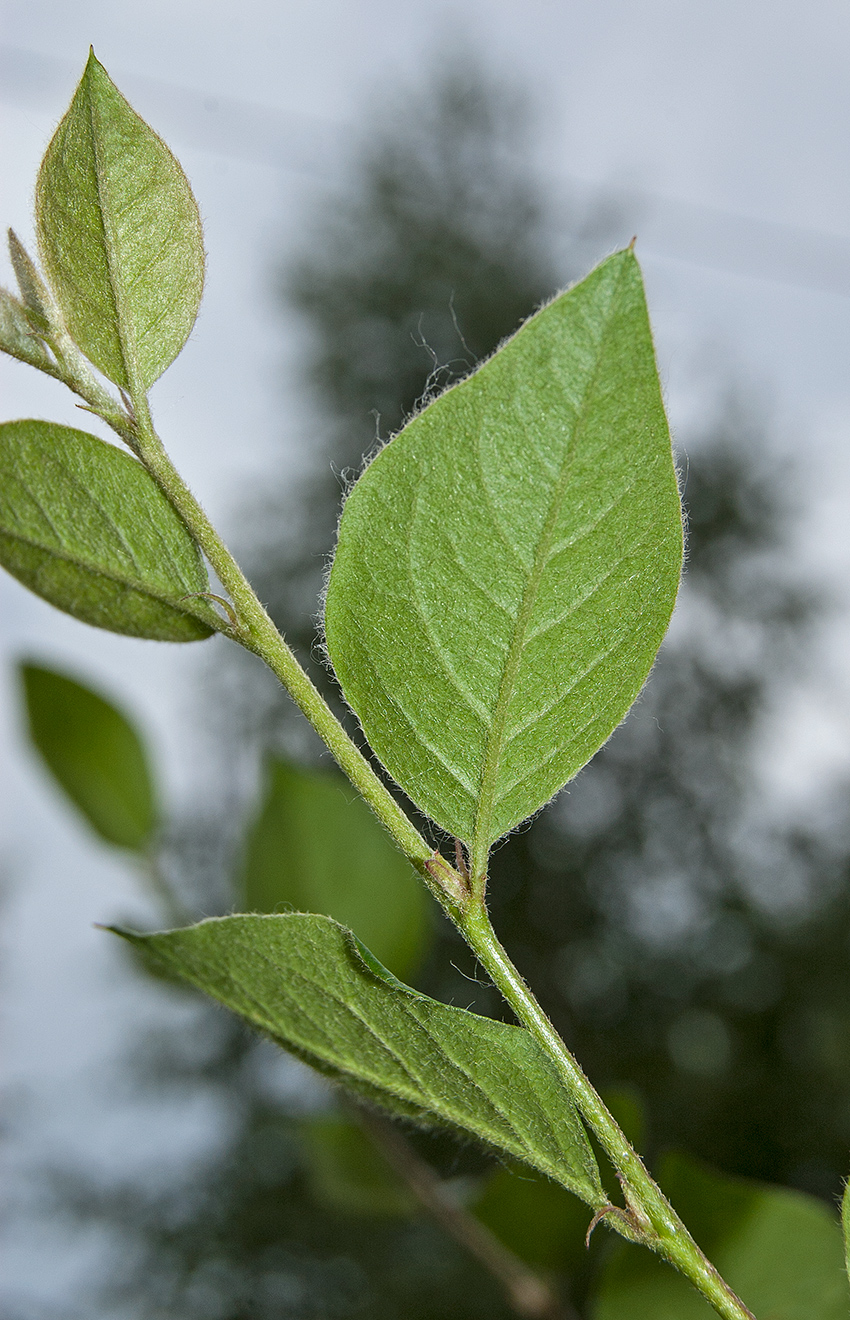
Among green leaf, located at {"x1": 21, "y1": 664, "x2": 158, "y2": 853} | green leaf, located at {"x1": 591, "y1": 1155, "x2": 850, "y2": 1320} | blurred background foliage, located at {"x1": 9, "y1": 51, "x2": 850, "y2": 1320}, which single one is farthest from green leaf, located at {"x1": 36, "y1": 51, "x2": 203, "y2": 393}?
blurred background foliage, located at {"x1": 9, "y1": 51, "x2": 850, "y2": 1320}

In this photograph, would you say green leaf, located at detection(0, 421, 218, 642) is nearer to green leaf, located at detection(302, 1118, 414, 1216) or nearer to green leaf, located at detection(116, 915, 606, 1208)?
green leaf, located at detection(116, 915, 606, 1208)

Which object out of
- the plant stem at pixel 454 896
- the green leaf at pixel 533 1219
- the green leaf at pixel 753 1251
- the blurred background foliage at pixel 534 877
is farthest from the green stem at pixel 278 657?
the blurred background foliage at pixel 534 877

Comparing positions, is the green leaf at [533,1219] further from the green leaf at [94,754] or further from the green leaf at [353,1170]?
the green leaf at [94,754]

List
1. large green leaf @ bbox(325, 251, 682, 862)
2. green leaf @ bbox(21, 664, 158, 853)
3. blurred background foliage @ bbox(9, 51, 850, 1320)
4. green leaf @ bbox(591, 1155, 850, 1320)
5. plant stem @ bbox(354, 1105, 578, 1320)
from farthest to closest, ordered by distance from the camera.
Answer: blurred background foliage @ bbox(9, 51, 850, 1320) < green leaf @ bbox(21, 664, 158, 853) < plant stem @ bbox(354, 1105, 578, 1320) < green leaf @ bbox(591, 1155, 850, 1320) < large green leaf @ bbox(325, 251, 682, 862)

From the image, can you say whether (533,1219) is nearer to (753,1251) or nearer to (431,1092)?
(753,1251)

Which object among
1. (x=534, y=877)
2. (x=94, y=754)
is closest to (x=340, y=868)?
(x=94, y=754)

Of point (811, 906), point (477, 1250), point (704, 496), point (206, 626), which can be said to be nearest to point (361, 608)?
point (206, 626)

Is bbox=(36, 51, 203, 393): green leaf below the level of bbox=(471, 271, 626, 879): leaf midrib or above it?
above
